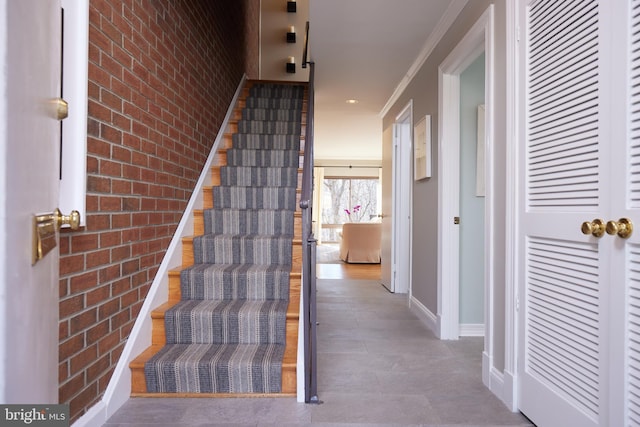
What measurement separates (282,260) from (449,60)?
182 cm

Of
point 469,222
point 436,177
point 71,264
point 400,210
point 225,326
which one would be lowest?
point 225,326

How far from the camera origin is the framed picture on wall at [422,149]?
316 cm

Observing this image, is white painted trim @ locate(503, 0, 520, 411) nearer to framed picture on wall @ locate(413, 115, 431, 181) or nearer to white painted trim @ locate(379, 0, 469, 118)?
white painted trim @ locate(379, 0, 469, 118)

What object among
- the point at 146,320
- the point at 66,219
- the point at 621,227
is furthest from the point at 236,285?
the point at 621,227

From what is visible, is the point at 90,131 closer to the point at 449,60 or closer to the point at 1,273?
the point at 1,273

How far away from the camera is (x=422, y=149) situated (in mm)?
3348

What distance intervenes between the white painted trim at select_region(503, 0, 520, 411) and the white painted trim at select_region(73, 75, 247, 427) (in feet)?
5.96

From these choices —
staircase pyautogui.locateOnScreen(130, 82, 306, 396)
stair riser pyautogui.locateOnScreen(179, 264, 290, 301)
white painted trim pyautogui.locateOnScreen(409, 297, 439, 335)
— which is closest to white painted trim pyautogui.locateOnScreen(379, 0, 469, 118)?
staircase pyautogui.locateOnScreen(130, 82, 306, 396)

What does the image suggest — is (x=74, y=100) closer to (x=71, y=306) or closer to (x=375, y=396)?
(x=71, y=306)

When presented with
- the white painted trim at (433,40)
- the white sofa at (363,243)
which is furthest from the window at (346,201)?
the white painted trim at (433,40)

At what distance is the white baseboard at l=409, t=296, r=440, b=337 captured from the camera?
2.96 metres

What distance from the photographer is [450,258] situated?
2.79 meters

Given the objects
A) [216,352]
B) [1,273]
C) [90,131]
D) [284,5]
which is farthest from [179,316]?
[284,5]

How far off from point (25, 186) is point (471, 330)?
3.01 meters
